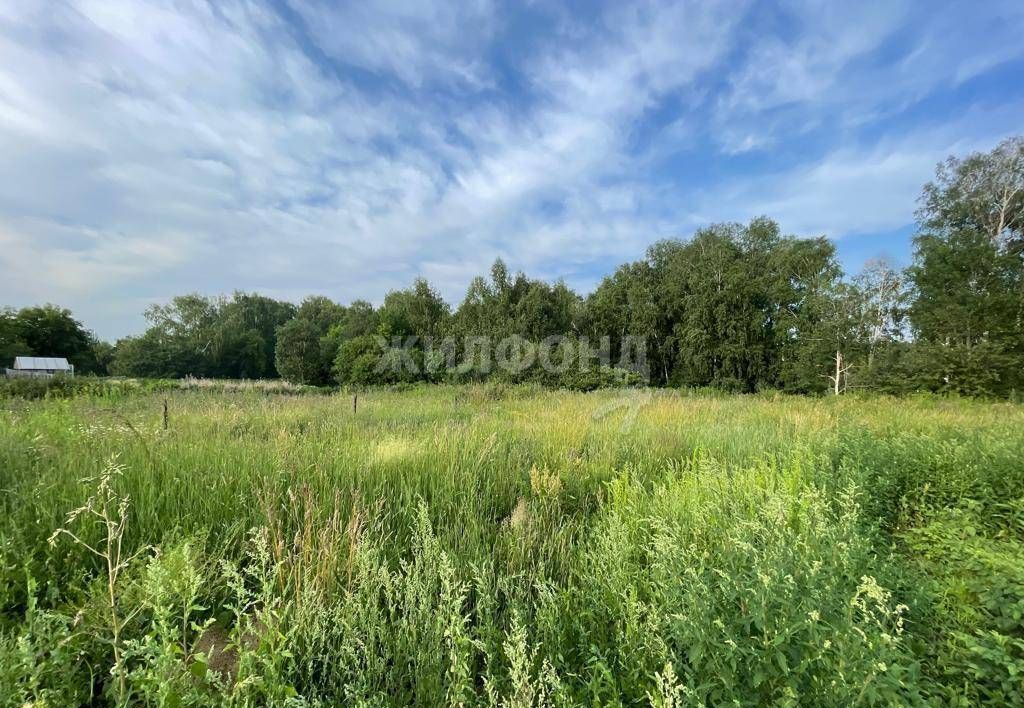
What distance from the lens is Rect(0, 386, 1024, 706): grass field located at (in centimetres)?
136

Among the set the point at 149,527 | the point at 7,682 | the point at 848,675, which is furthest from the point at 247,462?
the point at 848,675

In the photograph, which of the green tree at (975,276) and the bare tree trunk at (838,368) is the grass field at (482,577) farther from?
the bare tree trunk at (838,368)

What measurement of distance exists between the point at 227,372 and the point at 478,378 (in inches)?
1506

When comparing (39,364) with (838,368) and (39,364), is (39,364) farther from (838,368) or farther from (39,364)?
(838,368)

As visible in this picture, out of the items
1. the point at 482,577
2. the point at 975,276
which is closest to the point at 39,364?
the point at 482,577

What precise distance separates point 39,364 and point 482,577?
5383cm

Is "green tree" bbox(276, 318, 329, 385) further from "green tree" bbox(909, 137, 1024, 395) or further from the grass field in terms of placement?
"green tree" bbox(909, 137, 1024, 395)

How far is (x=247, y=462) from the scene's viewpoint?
10.6 feet

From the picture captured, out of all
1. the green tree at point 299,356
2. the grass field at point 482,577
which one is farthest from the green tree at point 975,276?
the green tree at point 299,356

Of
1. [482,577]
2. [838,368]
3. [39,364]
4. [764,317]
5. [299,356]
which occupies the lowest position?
[482,577]

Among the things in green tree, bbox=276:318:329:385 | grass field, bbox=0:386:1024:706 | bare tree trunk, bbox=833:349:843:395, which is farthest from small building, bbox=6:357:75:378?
bare tree trunk, bbox=833:349:843:395

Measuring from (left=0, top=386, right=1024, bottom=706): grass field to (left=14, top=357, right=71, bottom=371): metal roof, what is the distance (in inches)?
1817

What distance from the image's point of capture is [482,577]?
1.99m

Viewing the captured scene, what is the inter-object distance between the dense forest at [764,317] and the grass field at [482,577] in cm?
1560
